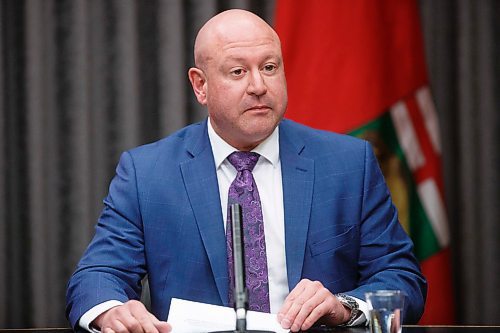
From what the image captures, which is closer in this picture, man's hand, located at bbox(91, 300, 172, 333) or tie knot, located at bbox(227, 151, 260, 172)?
man's hand, located at bbox(91, 300, 172, 333)

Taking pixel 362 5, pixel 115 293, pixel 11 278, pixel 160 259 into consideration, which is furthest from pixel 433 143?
pixel 11 278

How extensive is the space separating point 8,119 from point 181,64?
2.86ft

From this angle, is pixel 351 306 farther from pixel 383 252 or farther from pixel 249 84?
pixel 249 84

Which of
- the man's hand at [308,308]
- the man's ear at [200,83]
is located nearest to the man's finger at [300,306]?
the man's hand at [308,308]

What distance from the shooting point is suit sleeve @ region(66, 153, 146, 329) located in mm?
2258

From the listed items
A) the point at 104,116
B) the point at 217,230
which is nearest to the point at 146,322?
the point at 217,230

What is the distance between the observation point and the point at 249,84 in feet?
8.04

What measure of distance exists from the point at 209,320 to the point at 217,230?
474 millimetres

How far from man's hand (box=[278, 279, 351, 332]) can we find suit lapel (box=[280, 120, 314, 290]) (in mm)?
299

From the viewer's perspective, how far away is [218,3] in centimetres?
Answer: 412

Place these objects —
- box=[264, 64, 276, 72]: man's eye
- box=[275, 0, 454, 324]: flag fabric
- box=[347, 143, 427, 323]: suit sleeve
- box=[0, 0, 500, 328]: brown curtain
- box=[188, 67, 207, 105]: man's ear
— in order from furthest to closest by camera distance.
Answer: box=[0, 0, 500, 328]: brown curtain < box=[275, 0, 454, 324]: flag fabric < box=[188, 67, 207, 105]: man's ear < box=[264, 64, 276, 72]: man's eye < box=[347, 143, 427, 323]: suit sleeve

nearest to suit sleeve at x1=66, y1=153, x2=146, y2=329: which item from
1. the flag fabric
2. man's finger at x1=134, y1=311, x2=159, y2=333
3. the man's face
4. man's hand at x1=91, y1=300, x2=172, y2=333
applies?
man's hand at x1=91, y1=300, x2=172, y2=333

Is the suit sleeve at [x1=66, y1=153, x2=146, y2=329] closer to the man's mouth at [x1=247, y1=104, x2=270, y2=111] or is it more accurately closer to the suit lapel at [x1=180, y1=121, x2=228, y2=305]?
the suit lapel at [x1=180, y1=121, x2=228, y2=305]

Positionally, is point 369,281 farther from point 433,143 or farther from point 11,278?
point 11,278
